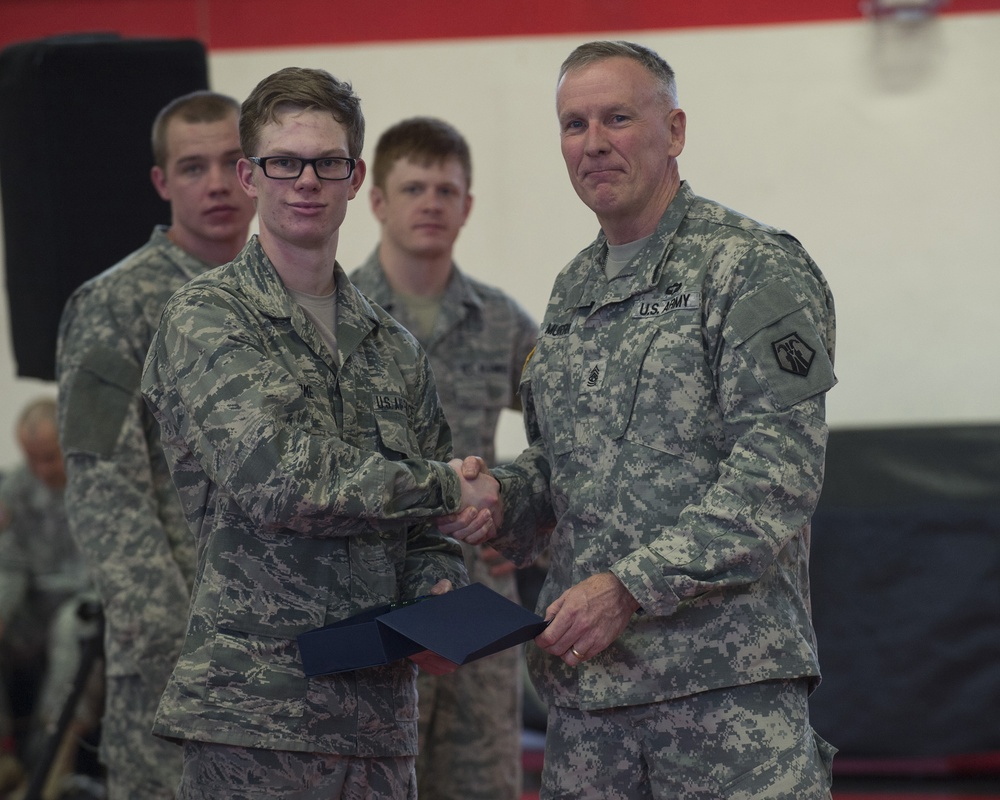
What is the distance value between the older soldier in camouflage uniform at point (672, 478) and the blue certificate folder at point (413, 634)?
0.38 feet

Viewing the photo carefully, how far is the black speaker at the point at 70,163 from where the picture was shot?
122 inches

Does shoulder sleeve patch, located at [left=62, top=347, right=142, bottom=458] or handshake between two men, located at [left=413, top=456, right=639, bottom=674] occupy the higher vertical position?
shoulder sleeve patch, located at [left=62, top=347, right=142, bottom=458]

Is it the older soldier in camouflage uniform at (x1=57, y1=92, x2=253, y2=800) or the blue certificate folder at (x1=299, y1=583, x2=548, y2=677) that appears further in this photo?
the older soldier in camouflage uniform at (x1=57, y1=92, x2=253, y2=800)

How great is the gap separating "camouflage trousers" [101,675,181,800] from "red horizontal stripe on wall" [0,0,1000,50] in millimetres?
3295

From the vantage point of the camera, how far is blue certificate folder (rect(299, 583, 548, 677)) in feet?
6.06

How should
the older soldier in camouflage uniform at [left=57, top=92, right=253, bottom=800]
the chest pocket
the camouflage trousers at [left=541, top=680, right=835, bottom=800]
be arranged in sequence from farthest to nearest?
the older soldier in camouflage uniform at [left=57, top=92, right=253, bottom=800] → the chest pocket → the camouflage trousers at [left=541, top=680, right=835, bottom=800]

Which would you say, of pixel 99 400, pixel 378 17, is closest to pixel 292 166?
pixel 99 400

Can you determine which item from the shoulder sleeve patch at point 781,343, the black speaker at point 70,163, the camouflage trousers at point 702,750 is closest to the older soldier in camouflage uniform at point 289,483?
the camouflage trousers at point 702,750

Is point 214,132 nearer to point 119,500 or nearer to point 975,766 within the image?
point 119,500

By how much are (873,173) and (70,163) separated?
10.3ft

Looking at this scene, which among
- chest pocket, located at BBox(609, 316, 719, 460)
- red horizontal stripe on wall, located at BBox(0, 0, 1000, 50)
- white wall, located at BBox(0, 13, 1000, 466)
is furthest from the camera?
red horizontal stripe on wall, located at BBox(0, 0, 1000, 50)

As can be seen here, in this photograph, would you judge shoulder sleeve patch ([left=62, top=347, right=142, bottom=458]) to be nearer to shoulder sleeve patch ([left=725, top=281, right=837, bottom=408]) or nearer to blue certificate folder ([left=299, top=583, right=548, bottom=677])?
blue certificate folder ([left=299, top=583, right=548, bottom=677])

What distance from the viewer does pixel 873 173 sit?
4934 mm

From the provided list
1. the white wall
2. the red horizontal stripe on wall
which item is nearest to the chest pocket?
the white wall
